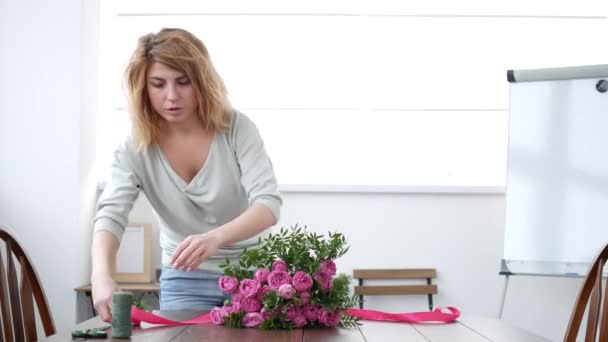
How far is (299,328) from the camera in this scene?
2.06 m

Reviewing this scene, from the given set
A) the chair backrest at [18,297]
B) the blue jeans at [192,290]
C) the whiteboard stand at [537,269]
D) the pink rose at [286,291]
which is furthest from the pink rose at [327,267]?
the whiteboard stand at [537,269]

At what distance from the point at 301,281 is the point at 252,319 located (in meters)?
0.16

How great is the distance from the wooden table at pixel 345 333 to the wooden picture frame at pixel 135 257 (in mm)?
2195

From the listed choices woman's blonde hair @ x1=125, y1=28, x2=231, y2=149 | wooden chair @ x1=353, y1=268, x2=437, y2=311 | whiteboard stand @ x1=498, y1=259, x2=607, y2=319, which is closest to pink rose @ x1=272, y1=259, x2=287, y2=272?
woman's blonde hair @ x1=125, y1=28, x2=231, y2=149

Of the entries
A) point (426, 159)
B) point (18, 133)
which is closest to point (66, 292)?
point (18, 133)

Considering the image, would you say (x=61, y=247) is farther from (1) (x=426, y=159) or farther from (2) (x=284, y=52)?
(1) (x=426, y=159)

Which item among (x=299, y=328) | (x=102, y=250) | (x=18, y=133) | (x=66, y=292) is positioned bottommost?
(x=66, y=292)

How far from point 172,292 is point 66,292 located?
6.71 ft

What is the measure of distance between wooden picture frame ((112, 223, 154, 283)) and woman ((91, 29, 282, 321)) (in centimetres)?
194

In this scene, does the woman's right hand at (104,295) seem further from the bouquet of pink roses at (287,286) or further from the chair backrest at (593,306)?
the chair backrest at (593,306)

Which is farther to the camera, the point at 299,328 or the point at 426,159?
the point at 426,159

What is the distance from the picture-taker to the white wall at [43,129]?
14.2ft

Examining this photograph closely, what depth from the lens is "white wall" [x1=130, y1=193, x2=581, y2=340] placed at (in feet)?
14.7

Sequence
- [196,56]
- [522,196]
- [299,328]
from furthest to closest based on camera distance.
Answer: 1. [522,196]
2. [196,56]
3. [299,328]
